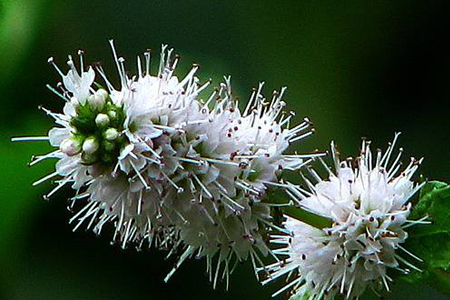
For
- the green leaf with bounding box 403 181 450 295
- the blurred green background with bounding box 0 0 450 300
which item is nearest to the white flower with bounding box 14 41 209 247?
the green leaf with bounding box 403 181 450 295

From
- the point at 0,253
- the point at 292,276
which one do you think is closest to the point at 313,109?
the point at 0,253

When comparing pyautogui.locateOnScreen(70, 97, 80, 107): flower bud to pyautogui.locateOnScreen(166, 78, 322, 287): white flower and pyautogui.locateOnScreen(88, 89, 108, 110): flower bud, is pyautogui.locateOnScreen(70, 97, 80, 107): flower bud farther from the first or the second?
pyautogui.locateOnScreen(166, 78, 322, 287): white flower

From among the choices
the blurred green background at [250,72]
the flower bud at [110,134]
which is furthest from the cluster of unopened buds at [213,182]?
the blurred green background at [250,72]

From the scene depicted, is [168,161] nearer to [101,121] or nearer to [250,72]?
[101,121]

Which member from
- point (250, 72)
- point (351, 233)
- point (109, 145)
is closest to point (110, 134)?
point (109, 145)

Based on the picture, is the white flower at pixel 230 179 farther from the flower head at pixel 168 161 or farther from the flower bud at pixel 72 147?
the flower bud at pixel 72 147

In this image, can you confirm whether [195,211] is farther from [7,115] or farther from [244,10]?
[244,10]
